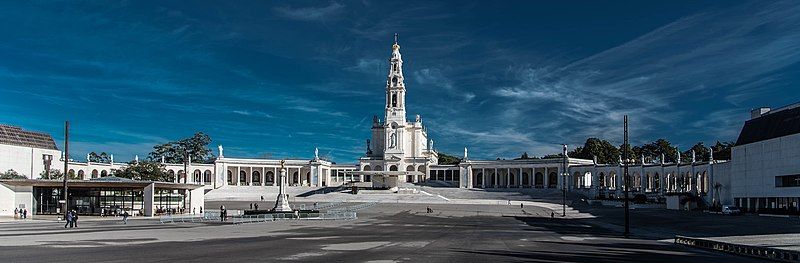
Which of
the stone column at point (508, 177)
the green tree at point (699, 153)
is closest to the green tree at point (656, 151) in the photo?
the green tree at point (699, 153)

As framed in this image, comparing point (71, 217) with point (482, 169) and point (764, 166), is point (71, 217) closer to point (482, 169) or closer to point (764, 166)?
point (764, 166)

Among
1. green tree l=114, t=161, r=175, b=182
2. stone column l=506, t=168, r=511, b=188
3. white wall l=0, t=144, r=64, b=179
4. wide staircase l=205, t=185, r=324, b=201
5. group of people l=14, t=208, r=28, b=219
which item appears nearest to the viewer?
group of people l=14, t=208, r=28, b=219

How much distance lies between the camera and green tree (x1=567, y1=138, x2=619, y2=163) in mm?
157875

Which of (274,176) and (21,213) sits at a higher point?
(274,176)

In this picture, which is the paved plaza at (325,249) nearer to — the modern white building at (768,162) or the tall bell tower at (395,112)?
the modern white building at (768,162)

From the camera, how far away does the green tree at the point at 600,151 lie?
518ft

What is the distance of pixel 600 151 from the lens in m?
159

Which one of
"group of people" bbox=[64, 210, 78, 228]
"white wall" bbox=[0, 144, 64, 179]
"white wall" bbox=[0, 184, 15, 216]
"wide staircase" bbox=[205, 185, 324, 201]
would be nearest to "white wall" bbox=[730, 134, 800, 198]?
"group of people" bbox=[64, 210, 78, 228]

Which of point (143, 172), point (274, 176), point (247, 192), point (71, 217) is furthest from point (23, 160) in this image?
point (71, 217)

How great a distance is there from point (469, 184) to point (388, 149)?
2153 cm

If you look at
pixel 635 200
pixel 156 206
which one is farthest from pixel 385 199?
pixel 156 206

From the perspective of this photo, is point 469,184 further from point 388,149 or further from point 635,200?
point 635,200

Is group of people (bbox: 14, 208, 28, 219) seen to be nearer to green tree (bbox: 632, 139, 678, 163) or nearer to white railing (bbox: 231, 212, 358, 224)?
white railing (bbox: 231, 212, 358, 224)

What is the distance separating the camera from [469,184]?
144500 mm
